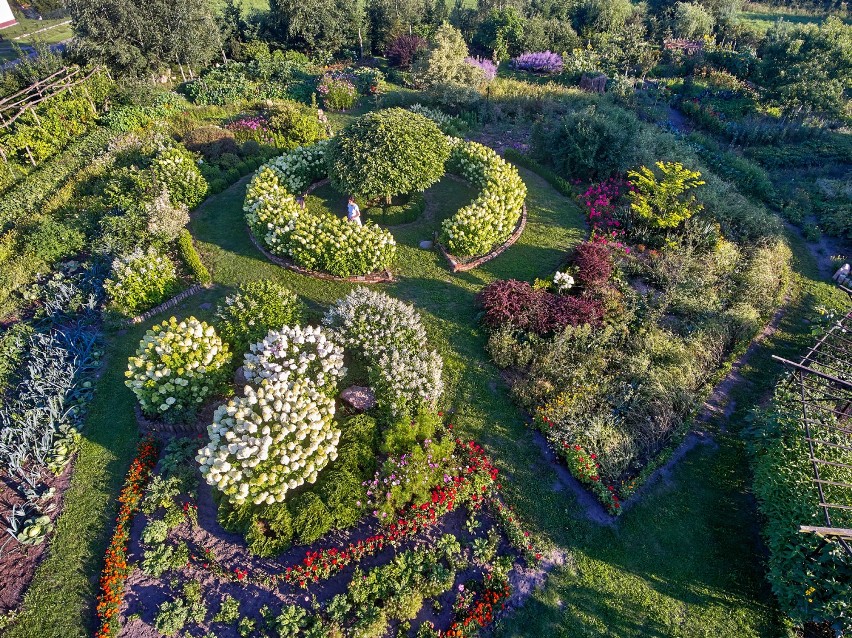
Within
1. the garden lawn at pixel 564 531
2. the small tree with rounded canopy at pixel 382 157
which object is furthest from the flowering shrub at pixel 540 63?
the garden lawn at pixel 564 531

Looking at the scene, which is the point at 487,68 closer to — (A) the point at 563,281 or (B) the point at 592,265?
(B) the point at 592,265

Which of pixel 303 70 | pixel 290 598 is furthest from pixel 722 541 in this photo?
pixel 303 70

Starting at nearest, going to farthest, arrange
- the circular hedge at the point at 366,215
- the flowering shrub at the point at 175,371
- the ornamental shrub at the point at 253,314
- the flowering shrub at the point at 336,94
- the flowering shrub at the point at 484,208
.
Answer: the flowering shrub at the point at 175,371 < the ornamental shrub at the point at 253,314 < the circular hedge at the point at 366,215 < the flowering shrub at the point at 484,208 < the flowering shrub at the point at 336,94

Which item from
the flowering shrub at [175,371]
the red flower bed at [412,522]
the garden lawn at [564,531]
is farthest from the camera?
the flowering shrub at [175,371]

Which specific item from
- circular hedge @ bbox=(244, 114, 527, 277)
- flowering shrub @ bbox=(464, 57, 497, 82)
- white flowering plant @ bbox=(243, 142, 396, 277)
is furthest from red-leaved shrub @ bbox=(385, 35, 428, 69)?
white flowering plant @ bbox=(243, 142, 396, 277)

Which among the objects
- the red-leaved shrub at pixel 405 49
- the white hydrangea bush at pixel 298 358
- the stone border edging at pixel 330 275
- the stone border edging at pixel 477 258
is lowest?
the stone border edging at pixel 477 258

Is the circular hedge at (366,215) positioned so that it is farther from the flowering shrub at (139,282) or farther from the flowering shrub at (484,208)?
the flowering shrub at (139,282)

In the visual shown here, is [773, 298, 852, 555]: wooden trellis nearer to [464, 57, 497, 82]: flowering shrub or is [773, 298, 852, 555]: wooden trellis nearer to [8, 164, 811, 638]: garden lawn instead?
[8, 164, 811, 638]: garden lawn
